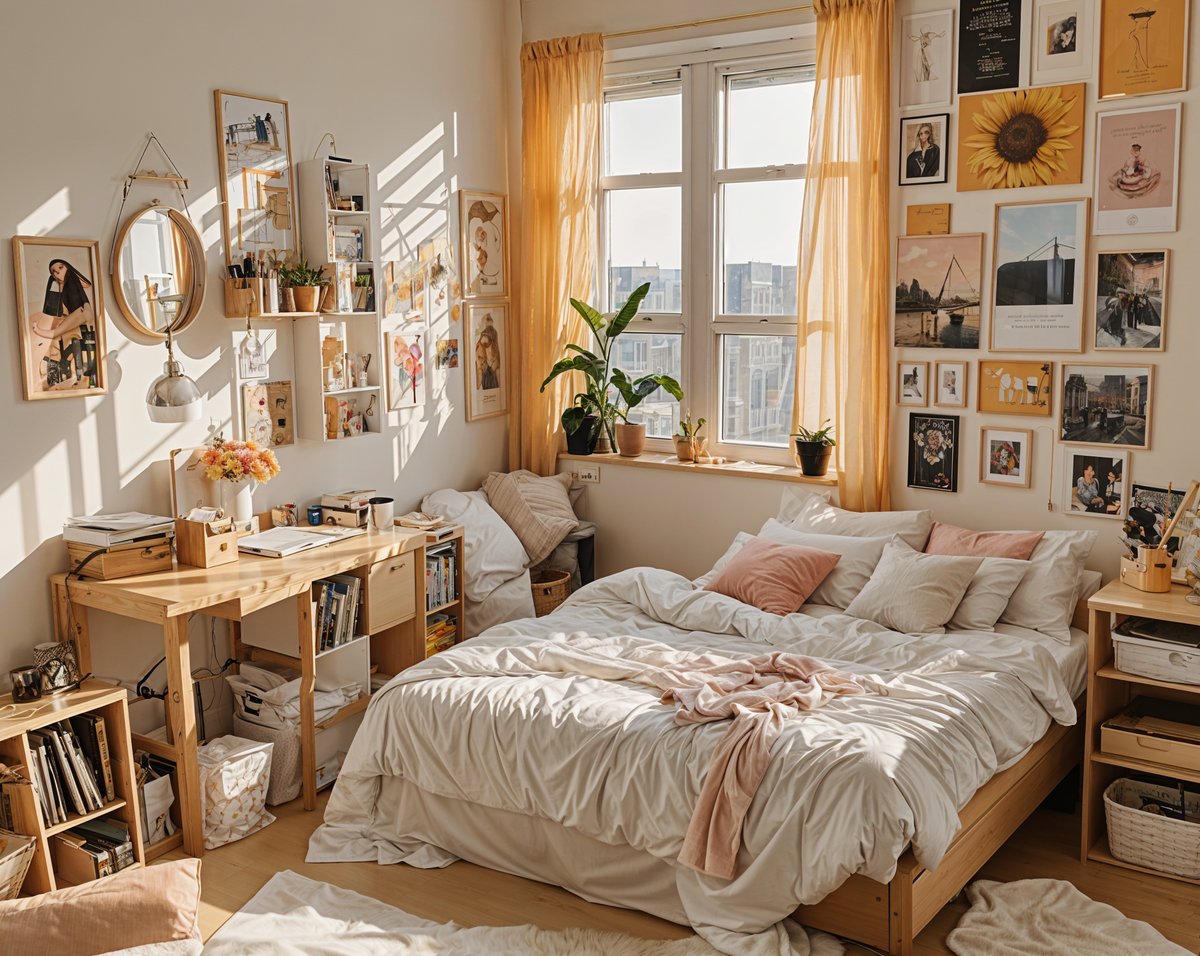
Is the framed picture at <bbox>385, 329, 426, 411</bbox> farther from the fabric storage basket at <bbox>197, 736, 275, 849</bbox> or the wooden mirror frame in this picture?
the fabric storage basket at <bbox>197, 736, 275, 849</bbox>

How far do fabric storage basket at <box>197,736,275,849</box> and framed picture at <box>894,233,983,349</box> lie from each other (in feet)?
8.92

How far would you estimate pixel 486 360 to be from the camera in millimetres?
5074

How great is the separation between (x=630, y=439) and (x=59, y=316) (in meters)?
2.39

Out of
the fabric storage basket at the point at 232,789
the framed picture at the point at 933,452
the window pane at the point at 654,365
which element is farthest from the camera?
the window pane at the point at 654,365

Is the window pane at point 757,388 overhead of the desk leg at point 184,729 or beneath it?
overhead

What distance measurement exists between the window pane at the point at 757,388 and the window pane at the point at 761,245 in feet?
0.46

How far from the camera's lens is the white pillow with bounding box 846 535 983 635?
12.0 ft

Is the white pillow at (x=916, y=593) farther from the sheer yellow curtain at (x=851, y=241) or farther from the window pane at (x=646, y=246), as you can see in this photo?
the window pane at (x=646, y=246)

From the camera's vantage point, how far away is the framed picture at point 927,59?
407 centimetres

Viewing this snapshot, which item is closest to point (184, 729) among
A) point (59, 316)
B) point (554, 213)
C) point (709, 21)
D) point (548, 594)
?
point (59, 316)

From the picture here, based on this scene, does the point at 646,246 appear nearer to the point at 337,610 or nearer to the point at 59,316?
the point at 337,610

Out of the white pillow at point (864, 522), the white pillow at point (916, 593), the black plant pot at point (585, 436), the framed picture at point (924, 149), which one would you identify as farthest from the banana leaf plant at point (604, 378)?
the white pillow at point (916, 593)

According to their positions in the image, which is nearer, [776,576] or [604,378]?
[776,576]

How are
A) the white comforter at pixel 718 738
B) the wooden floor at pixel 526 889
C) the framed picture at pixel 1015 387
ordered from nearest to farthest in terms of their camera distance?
1. the white comforter at pixel 718 738
2. the wooden floor at pixel 526 889
3. the framed picture at pixel 1015 387
